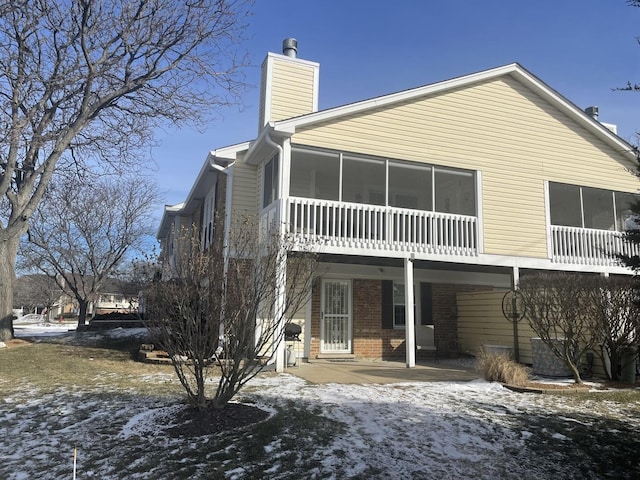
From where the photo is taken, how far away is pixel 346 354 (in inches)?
472

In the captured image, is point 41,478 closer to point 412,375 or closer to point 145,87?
point 412,375

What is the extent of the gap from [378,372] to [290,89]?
7.79 meters

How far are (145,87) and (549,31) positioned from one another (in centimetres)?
1083

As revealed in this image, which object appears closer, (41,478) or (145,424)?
(41,478)

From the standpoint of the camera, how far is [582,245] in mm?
12867

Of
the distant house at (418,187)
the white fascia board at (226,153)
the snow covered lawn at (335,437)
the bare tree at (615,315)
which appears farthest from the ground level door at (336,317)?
the bare tree at (615,315)

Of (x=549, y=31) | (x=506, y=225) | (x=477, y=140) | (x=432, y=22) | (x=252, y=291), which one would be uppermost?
(x=432, y=22)

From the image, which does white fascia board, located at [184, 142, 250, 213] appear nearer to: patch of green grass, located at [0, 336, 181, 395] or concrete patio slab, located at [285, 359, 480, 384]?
patch of green grass, located at [0, 336, 181, 395]

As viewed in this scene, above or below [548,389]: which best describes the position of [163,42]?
above

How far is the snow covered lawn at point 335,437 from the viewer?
4250mm

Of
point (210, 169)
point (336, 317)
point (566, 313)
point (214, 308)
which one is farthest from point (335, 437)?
point (210, 169)

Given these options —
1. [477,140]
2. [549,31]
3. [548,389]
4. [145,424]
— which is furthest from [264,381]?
[549,31]

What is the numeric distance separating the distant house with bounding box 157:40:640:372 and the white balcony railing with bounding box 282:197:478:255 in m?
0.03

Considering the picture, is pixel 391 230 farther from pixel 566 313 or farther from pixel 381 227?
pixel 566 313
